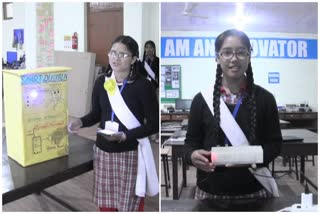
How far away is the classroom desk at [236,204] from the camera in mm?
938

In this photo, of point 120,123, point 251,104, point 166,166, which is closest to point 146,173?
point 166,166

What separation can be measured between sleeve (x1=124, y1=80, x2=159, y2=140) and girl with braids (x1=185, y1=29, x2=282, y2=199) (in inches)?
4.3

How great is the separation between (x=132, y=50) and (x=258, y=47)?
363 millimetres

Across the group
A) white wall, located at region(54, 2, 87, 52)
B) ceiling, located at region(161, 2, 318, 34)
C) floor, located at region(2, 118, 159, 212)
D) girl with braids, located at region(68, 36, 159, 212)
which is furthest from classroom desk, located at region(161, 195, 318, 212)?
white wall, located at region(54, 2, 87, 52)

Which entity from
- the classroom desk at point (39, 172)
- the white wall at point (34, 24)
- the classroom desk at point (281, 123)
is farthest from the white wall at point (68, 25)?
the classroom desk at point (281, 123)

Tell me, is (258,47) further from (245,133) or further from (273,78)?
(245,133)

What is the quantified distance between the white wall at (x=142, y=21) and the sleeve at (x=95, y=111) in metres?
0.18

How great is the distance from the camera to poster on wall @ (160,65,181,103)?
981mm

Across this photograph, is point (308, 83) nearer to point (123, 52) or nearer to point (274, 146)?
point (274, 146)

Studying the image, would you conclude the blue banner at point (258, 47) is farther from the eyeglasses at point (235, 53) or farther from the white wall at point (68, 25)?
the white wall at point (68, 25)

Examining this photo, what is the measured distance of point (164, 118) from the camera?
40.8 inches

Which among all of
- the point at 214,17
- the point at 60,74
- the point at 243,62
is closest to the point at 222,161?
the point at 243,62

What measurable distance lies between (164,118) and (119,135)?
150 millimetres

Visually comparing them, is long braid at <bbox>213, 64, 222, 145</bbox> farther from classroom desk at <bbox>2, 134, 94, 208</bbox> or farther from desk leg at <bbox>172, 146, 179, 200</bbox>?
classroom desk at <bbox>2, 134, 94, 208</bbox>
